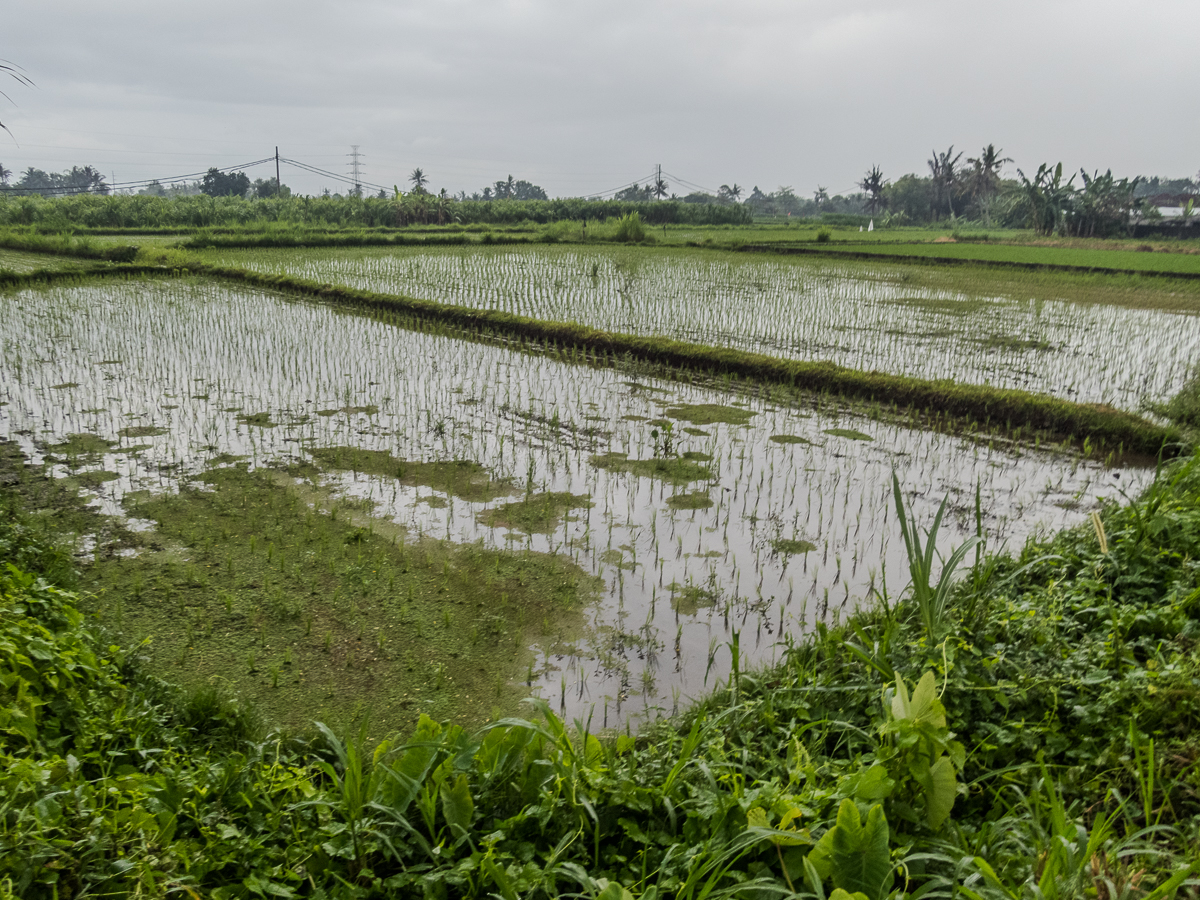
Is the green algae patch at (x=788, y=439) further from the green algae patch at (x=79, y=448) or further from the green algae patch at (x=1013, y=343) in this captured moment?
the green algae patch at (x=79, y=448)

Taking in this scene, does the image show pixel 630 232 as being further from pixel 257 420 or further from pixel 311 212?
pixel 257 420

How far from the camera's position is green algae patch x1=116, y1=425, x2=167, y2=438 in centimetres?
551

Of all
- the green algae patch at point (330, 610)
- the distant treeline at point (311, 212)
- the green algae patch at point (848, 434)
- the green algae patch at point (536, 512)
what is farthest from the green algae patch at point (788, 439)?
the distant treeline at point (311, 212)

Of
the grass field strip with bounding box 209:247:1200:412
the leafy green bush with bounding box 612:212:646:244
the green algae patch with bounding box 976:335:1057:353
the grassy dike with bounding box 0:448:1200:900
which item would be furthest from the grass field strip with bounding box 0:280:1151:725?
the leafy green bush with bounding box 612:212:646:244

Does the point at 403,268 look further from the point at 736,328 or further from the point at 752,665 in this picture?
the point at 752,665

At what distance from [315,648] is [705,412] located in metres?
4.25

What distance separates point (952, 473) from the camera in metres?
5.10

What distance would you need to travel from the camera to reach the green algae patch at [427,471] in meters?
4.76

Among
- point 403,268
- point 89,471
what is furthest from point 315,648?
point 403,268

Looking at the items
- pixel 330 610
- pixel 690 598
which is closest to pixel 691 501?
pixel 690 598

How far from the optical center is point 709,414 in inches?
251

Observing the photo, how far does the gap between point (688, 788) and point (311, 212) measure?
31.4m

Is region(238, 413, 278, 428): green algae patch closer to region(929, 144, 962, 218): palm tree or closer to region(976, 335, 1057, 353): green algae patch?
region(976, 335, 1057, 353): green algae patch

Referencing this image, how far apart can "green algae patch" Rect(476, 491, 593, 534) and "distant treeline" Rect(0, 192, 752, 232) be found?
21.3m
